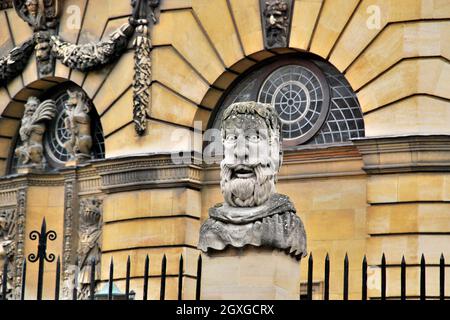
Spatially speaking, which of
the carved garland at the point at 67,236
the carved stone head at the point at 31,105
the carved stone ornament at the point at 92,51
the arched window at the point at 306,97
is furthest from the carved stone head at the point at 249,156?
the carved stone head at the point at 31,105

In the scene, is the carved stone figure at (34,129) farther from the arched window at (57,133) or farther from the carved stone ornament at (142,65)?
the carved stone ornament at (142,65)

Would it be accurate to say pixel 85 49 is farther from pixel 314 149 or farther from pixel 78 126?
pixel 314 149

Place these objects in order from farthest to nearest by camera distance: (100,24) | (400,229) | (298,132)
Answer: (100,24) → (298,132) → (400,229)

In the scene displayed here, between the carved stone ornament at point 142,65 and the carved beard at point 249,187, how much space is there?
45.3ft

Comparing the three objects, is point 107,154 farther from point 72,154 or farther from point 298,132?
point 298,132

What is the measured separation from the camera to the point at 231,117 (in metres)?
20.3

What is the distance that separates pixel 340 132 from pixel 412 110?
7.20 ft

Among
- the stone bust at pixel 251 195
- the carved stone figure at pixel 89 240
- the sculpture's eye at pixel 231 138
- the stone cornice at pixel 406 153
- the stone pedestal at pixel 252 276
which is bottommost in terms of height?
the stone pedestal at pixel 252 276

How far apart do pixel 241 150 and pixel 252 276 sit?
1511 millimetres

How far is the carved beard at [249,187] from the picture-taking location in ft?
65.7

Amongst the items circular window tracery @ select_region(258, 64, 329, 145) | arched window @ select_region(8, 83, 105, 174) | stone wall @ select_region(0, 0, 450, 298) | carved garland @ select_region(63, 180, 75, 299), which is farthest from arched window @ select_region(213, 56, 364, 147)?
arched window @ select_region(8, 83, 105, 174)

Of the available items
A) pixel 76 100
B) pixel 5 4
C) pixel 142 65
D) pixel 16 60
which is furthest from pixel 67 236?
pixel 5 4

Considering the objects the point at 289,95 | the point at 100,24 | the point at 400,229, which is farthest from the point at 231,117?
the point at 100,24

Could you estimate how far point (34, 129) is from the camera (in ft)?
120
